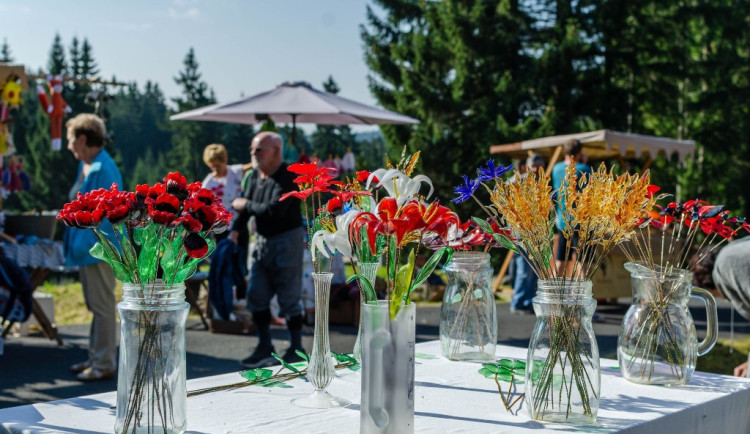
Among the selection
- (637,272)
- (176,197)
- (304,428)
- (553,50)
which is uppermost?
(553,50)

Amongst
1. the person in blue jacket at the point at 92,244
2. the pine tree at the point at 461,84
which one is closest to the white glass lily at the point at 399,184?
the person in blue jacket at the point at 92,244

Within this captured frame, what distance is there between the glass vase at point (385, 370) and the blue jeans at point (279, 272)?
3.77 metres

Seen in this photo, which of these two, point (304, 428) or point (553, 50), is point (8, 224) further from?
point (553, 50)

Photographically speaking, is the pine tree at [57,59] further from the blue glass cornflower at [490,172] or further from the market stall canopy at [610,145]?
the blue glass cornflower at [490,172]

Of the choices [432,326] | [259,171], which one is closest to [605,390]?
[259,171]

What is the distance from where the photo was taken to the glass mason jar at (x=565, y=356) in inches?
62.9

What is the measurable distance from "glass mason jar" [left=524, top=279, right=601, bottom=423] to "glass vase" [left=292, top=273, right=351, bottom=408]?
1.48 feet

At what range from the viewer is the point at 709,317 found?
2029 mm

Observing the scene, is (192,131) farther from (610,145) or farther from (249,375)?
(249,375)

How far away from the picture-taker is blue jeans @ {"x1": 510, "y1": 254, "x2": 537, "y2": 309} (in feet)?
27.3

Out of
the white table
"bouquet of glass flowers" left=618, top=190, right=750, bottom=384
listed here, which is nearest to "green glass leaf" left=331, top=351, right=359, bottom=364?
the white table

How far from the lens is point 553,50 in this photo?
1777 cm

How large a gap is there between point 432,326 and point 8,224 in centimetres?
401

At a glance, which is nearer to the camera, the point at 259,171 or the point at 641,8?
the point at 259,171
